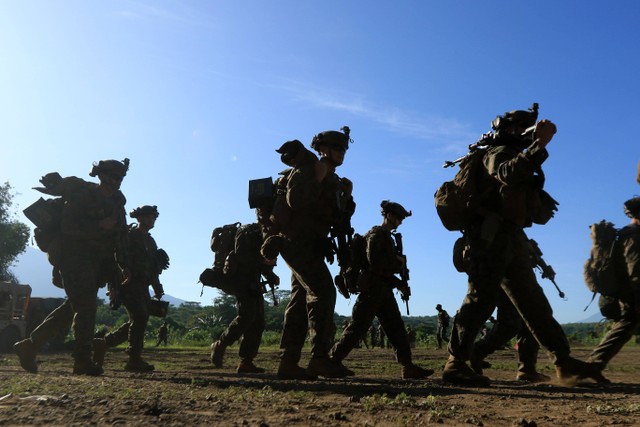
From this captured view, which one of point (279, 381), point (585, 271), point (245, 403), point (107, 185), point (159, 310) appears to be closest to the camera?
point (245, 403)

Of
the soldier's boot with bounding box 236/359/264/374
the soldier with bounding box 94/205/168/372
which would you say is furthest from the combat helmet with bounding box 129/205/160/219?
the soldier's boot with bounding box 236/359/264/374

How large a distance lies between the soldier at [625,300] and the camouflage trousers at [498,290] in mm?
1241

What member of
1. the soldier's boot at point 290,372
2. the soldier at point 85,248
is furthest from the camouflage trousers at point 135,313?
the soldier's boot at point 290,372

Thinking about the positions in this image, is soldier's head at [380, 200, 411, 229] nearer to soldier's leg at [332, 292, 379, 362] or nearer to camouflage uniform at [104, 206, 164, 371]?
soldier's leg at [332, 292, 379, 362]

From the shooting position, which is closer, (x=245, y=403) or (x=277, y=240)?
(x=245, y=403)

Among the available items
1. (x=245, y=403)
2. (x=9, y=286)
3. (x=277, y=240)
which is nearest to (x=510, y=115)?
(x=277, y=240)

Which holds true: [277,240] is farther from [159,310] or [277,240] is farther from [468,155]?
[159,310]

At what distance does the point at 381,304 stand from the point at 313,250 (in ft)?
5.43

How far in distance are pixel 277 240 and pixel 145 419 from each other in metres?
2.80

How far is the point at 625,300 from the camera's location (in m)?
6.19

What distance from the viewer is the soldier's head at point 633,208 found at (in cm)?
641

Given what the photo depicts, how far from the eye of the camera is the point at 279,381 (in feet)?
18.6

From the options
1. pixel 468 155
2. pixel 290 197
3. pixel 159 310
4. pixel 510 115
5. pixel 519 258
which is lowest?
pixel 159 310

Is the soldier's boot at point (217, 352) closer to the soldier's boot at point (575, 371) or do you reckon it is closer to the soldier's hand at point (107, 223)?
the soldier's hand at point (107, 223)
